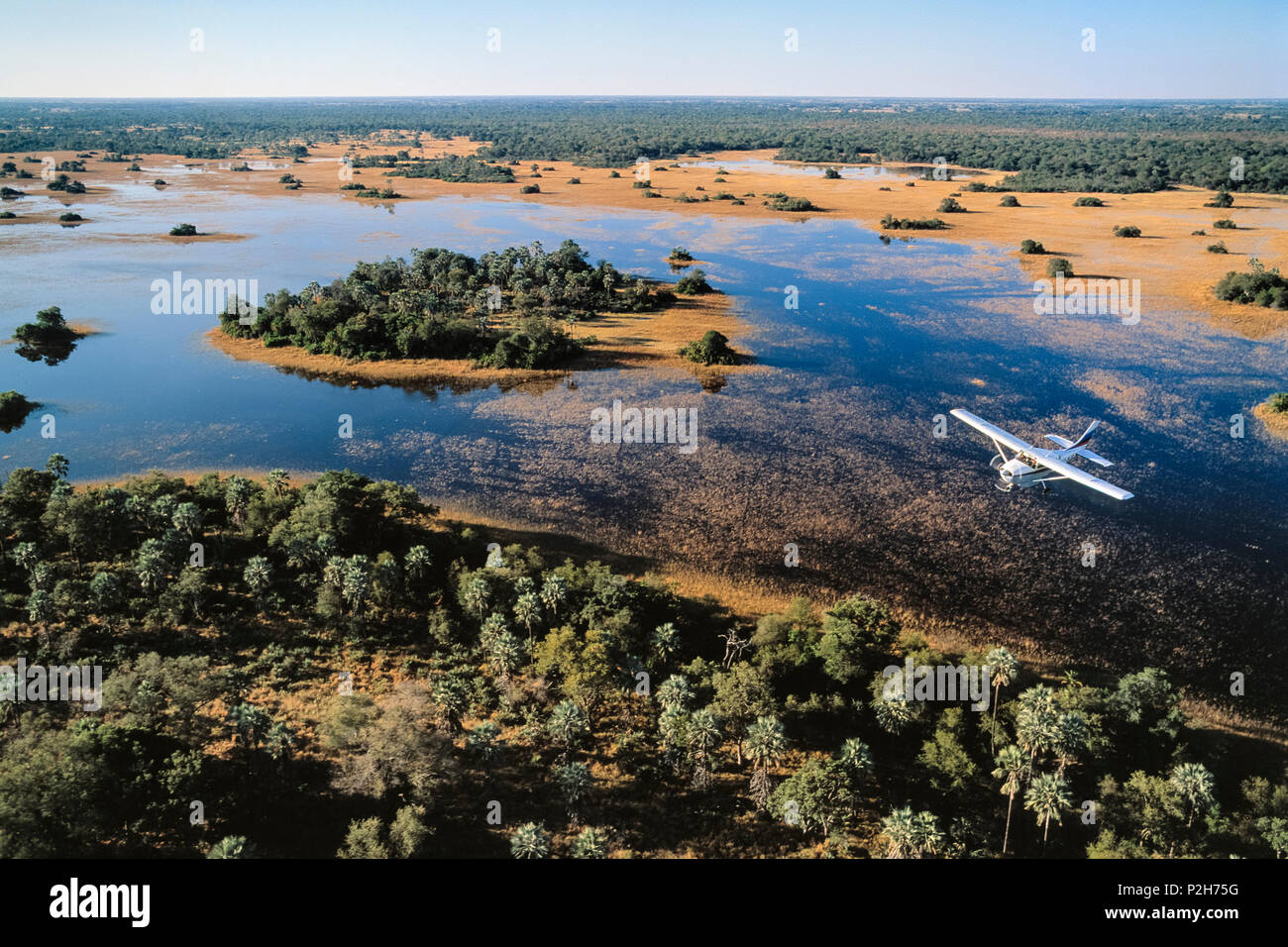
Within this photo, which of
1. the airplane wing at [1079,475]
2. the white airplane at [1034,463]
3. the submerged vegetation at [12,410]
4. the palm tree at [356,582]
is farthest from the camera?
the submerged vegetation at [12,410]

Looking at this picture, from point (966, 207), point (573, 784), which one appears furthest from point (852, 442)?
point (966, 207)

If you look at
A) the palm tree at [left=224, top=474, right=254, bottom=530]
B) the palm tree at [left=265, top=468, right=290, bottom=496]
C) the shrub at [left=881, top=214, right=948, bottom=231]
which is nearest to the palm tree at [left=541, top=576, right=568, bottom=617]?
the palm tree at [left=265, top=468, right=290, bottom=496]

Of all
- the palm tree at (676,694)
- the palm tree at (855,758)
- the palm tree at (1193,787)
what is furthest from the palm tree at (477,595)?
the palm tree at (1193,787)

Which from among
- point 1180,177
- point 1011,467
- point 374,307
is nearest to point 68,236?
point 374,307

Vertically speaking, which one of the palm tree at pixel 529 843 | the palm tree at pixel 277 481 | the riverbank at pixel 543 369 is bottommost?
the palm tree at pixel 529 843

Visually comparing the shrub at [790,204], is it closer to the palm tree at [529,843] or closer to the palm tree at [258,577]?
the palm tree at [258,577]
